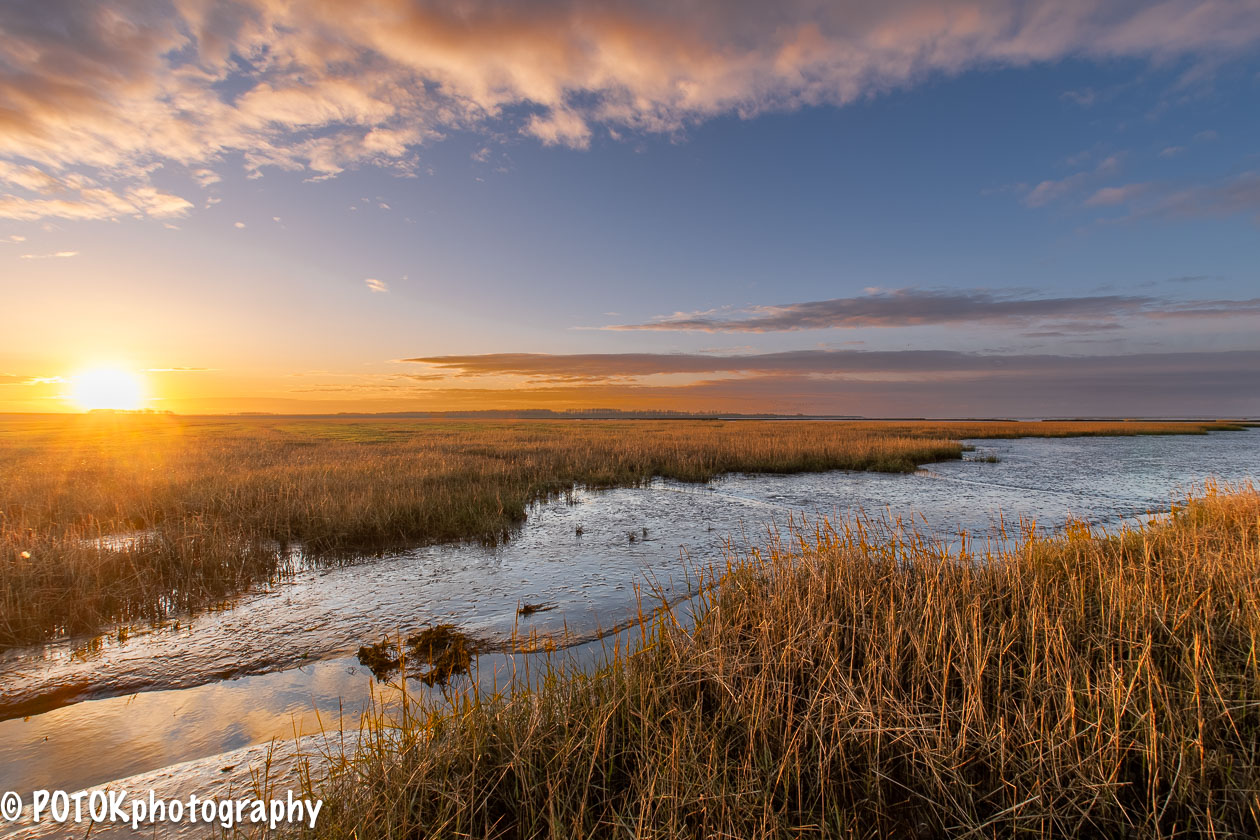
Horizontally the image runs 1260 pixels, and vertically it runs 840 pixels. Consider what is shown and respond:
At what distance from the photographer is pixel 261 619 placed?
324 inches

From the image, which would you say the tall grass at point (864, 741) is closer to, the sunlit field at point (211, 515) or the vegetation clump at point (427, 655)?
the vegetation clump at point (427, 655)

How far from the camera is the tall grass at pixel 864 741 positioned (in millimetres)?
3240

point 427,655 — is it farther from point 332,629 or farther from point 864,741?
point 864,741

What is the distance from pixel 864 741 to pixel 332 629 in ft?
24.8

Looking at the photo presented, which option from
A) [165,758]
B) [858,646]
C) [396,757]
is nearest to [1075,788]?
[858,646]

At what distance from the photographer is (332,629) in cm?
787

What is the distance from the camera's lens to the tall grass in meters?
3.24

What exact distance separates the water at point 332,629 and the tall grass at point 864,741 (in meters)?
0.98

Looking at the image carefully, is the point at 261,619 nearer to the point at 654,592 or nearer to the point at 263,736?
the point at 263,736

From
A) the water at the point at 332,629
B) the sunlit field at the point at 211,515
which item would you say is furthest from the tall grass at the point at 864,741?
the sunlit field at the point at 211,515

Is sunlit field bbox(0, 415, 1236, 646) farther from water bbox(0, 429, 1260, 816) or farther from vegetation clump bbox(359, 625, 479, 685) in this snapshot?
vegetation clump bbox(359, 625, 479, 685)

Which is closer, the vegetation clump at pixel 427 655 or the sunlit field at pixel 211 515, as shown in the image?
the vegetation clump at pixel 427 655

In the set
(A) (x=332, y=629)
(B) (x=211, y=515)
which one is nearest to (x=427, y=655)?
(A) (x=332, y=629)

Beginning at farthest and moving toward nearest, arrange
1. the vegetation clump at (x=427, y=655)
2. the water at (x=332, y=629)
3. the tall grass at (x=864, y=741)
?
the vegetation clump at (x=427, y=655)
the water at (x=332, y=629)
the tall grass at (x=864, y=741)
